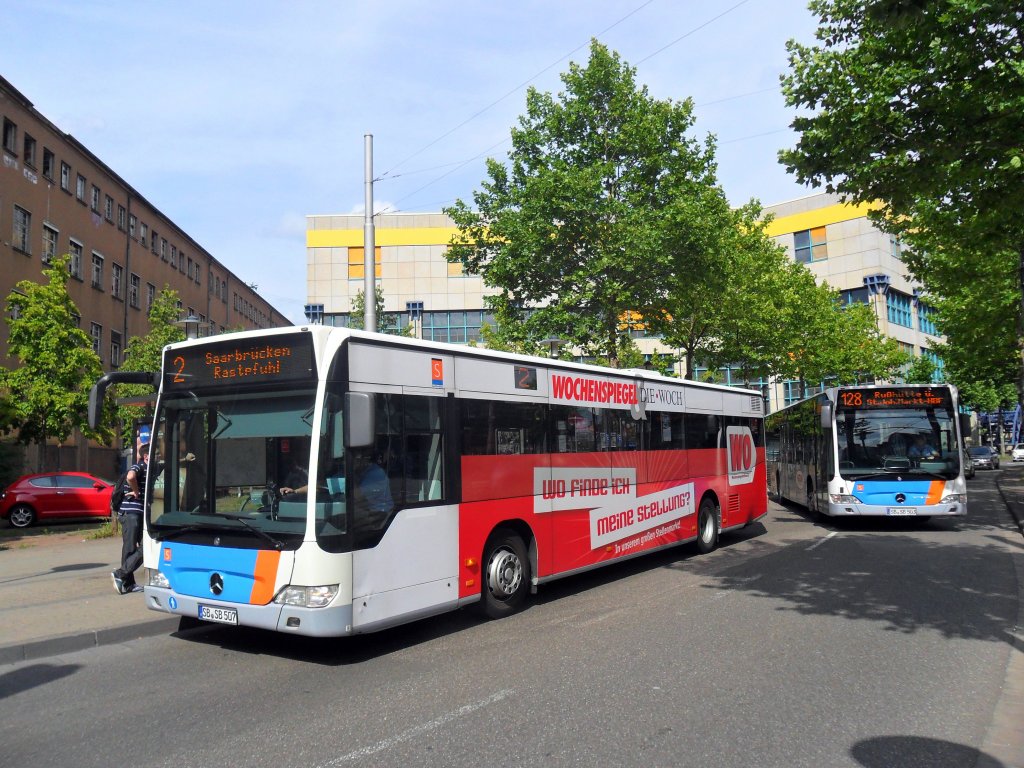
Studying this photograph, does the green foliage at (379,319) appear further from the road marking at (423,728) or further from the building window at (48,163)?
the road marking at (423,728)

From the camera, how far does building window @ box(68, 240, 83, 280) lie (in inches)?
1308

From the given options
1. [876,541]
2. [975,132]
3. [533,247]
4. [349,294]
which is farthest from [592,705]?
[349,294]

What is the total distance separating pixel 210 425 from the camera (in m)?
7.17

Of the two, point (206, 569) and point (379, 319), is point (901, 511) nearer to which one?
point (206, 569)

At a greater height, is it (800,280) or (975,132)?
(800,280)

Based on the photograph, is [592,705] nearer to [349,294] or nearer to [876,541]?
[876,541]

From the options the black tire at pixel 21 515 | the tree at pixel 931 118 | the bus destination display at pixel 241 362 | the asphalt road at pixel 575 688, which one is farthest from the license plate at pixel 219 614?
the black tire at pixel 21 515

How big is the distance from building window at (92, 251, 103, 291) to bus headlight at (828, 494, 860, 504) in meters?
31.5

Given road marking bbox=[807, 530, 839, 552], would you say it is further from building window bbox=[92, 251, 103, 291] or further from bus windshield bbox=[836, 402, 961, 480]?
building window bbox=[92, 251, 103, 291]

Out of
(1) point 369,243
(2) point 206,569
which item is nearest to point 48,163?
(1) point 369,243

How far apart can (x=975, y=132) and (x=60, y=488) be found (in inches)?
842

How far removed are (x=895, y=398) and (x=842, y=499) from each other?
229cm

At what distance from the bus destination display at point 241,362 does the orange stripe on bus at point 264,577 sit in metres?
1.41

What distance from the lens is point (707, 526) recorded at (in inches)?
530
